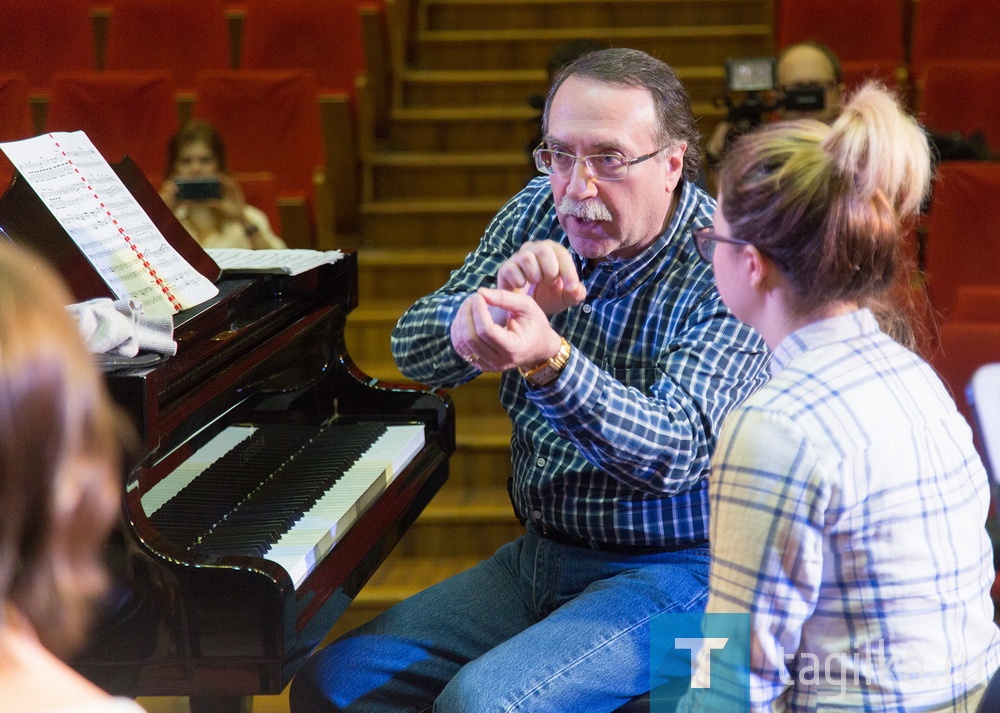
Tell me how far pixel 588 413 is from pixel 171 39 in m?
3.66

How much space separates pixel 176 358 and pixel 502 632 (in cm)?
62

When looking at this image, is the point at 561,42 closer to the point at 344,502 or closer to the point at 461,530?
the point at 461,530

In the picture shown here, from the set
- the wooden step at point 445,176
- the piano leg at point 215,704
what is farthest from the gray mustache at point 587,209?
the wooden step at point 445,176

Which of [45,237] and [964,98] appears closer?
[45,237]

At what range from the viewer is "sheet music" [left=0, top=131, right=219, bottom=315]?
1628 mm

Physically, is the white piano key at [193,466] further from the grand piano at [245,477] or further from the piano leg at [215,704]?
the piano leg at [215,704]

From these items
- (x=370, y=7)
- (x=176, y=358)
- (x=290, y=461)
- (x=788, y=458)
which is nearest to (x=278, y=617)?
(x=176, y=358)

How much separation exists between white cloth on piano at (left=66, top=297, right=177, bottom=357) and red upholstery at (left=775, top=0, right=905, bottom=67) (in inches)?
139

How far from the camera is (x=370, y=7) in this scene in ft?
14.6

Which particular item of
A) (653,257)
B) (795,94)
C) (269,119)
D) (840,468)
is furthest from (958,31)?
(840,468)

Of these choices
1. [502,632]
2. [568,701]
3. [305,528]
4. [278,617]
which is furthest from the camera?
[502,632]

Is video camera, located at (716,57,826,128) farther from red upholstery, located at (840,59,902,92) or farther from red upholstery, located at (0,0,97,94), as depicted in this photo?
red upholstery, located at (0,0,97,94)

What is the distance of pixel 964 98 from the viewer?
397 centimetres

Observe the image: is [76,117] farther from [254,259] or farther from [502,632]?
[502,632]
